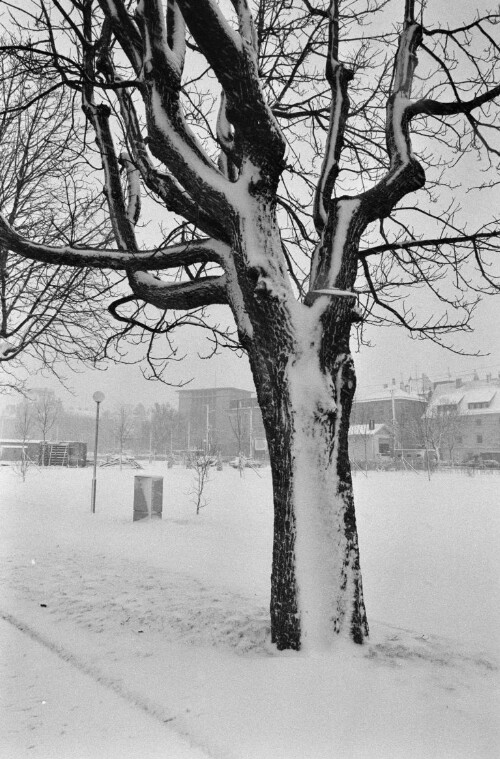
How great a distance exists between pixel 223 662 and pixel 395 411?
54.5 metres

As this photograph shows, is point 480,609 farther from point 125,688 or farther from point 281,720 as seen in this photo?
point 125,688

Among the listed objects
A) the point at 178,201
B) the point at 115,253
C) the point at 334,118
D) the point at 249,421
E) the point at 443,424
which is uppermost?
the point at 334,118

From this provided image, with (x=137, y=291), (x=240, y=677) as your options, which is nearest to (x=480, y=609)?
(x=240, y=677)

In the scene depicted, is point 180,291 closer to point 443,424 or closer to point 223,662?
point 223,662

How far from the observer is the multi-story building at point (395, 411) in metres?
45.1

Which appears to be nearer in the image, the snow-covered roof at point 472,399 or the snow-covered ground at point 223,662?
the snow-covered ground at point 223,662

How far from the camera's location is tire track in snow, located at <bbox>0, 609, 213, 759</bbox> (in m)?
2.73

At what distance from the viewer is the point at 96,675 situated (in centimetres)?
326

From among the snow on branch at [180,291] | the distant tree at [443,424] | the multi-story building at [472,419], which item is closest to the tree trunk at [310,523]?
the snow on branch at [180,291]

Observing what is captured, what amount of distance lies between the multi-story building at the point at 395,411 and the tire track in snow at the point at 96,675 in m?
39.2

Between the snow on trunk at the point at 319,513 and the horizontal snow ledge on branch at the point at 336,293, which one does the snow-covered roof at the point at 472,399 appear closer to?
the horizontal snow ledge on branch at the point at 336,293

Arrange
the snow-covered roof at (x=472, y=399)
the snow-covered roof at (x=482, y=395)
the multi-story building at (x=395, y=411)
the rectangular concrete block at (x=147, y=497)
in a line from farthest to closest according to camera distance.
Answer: the snow-covered roof at (x=482, y=395)
the snow-covered roof at (x=472, y=399)
the multi-story building at (x=395, y=411)
the rectangular concrete block at (x=147, y=497)

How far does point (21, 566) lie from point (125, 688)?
14.6 ft

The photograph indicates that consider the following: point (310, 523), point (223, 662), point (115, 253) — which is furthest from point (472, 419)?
point (223, 662)
